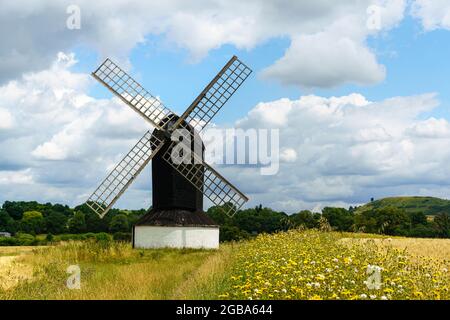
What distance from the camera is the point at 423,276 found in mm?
9773

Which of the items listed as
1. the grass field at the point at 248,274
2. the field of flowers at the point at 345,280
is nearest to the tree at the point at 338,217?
the grass field at the point at 248,274

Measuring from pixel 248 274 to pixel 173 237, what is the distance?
14836mm

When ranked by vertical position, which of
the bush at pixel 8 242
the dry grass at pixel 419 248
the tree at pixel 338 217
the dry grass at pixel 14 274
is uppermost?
the tree at pixel 338 217

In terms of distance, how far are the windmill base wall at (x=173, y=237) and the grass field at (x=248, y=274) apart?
1.61 meters

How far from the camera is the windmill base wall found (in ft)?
84.2

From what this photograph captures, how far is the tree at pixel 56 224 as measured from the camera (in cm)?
8850

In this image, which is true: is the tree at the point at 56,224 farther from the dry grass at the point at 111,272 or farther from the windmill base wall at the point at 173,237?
the dry grass at the point at 111,272

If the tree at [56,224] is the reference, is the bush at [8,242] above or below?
below

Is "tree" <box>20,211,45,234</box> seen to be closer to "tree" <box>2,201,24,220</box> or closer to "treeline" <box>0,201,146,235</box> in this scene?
"treeline" <box>0,201,146,235</box>

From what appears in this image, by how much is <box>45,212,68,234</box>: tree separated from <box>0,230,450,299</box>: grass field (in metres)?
67.9
